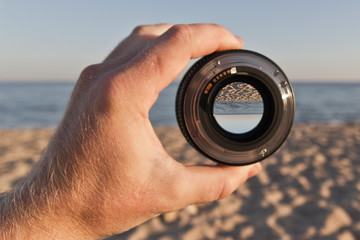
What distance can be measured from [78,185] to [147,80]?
49 cm

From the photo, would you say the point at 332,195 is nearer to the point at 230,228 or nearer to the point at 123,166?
the point at 230,228

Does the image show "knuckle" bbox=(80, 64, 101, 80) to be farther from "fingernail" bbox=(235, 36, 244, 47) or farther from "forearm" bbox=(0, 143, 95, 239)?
"fingernail" bbox=(235, 36, 244, 47)

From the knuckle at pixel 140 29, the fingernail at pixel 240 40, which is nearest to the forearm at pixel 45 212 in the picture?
the knuckle at pixel 140 29

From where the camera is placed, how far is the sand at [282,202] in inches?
135

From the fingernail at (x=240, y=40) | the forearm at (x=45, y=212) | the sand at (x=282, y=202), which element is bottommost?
the sand at (x=282, y=202)

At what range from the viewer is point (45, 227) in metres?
1.28

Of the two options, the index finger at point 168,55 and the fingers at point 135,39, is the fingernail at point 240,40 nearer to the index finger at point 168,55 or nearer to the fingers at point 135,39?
the index finger at point 168,55

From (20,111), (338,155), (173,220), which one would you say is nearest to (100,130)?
(173,220)

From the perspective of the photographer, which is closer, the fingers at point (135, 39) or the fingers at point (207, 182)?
the fingers at point (207, 182)

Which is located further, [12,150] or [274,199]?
[12,150]

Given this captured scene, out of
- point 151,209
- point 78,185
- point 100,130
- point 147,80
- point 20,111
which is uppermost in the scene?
point 147,80

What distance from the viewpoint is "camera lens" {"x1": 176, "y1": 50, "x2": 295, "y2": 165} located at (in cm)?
140

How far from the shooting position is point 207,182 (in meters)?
1.40

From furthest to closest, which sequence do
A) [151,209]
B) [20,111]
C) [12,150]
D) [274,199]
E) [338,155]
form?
[20,111]
[12,150]
[338,155]
[274,199]
[151,209]
